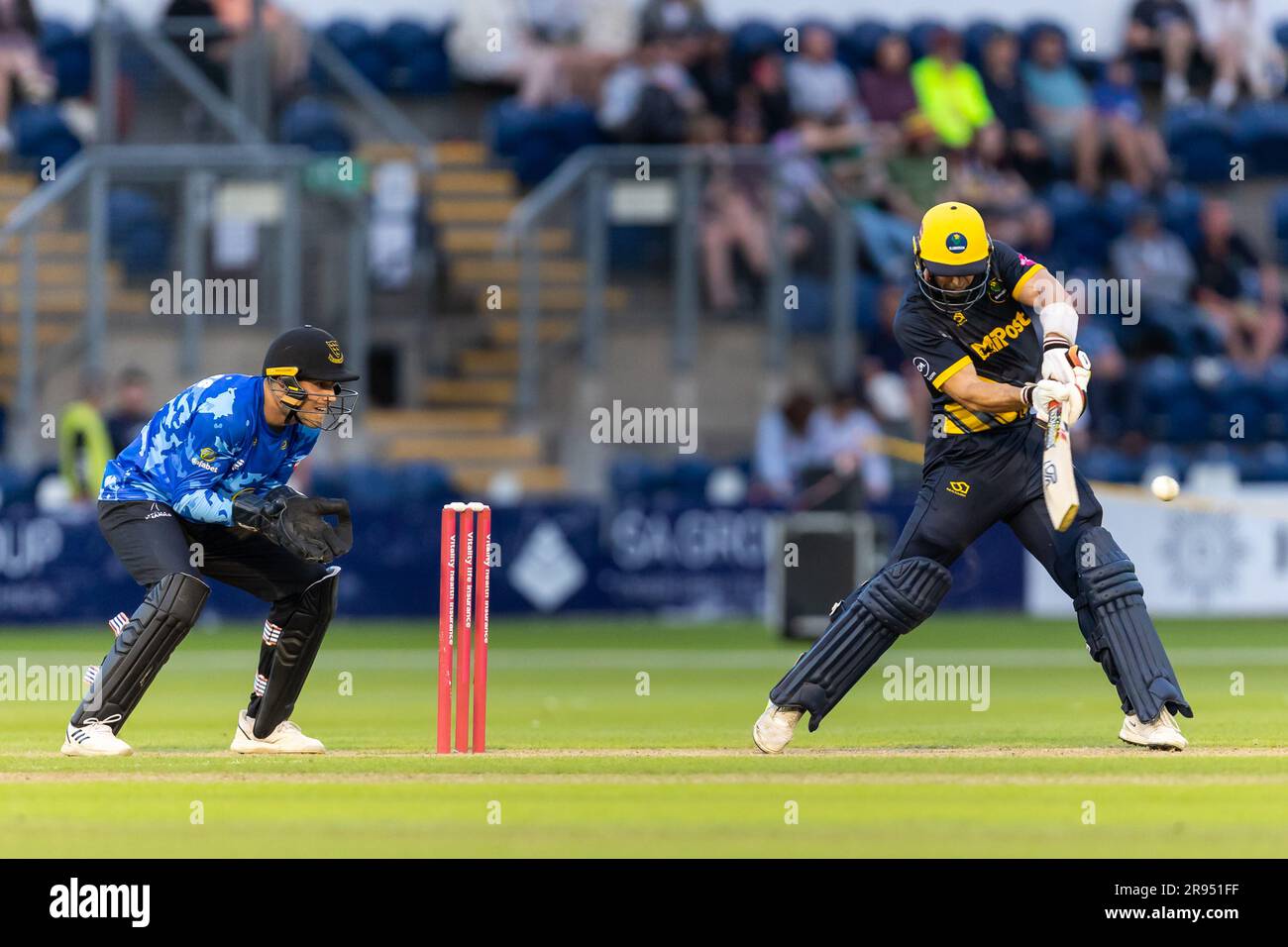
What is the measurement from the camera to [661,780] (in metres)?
9.11

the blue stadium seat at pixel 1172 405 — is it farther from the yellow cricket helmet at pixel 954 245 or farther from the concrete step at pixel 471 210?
the yellow cricket helmet at pixel 954 245

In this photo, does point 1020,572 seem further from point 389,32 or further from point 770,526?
point 389,32

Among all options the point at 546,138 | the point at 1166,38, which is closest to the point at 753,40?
the point at 546,138

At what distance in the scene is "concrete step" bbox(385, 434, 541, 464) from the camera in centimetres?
1947

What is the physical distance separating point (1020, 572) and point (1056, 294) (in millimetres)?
10154

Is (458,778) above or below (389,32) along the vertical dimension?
below

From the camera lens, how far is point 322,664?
15.4 meters

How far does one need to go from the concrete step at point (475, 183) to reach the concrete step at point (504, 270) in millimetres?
821

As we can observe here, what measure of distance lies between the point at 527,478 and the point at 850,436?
9.18ft

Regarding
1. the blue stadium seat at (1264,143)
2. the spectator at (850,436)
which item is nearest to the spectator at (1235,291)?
the blue stadium seat at (1264,143)

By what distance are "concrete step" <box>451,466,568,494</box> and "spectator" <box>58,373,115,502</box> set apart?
3103 mm

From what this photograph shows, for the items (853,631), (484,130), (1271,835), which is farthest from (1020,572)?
(1271,835)

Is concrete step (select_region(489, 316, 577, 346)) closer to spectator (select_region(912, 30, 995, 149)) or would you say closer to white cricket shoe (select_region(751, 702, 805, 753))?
spectator (select_region(912, 30, 995, 149))

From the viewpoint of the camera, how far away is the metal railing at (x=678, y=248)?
18.8m
